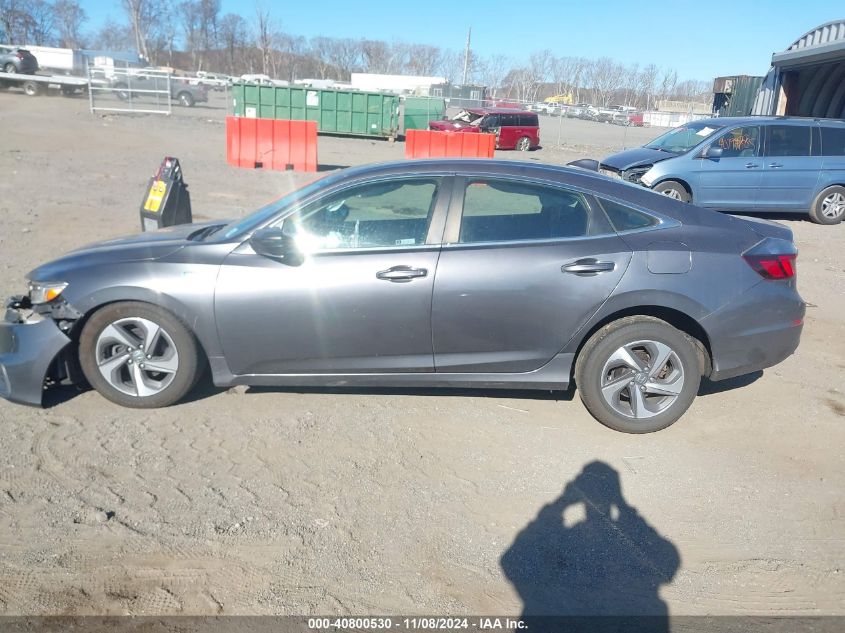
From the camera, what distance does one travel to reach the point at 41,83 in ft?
134

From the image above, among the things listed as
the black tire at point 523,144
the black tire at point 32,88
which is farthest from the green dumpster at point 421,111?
the black tire at point 32,88

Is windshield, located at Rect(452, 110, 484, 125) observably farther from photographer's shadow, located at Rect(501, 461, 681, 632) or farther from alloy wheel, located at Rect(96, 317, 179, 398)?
photographer's shadow, located at Rect(501, 461, 681, 632)

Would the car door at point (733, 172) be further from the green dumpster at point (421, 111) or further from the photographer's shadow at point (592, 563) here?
the green dumpster at point (421, 111)

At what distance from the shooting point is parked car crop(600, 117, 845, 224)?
39.1ft

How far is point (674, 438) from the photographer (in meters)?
4.38

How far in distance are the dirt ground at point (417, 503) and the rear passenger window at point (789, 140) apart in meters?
7.94

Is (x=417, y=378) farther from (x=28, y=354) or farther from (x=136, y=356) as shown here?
(x=28, y=354)

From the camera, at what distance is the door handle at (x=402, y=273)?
4102 millimetres

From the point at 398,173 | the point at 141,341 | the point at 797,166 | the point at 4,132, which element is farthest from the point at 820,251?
the point at 4,132

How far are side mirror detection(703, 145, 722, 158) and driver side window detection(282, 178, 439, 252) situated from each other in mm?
9070

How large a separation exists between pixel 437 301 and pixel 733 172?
969 centimetres

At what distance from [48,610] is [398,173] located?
2917mm

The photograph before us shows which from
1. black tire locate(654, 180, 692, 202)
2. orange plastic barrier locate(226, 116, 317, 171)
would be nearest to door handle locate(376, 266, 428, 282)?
black tire locate(654, 180, 692, 202)

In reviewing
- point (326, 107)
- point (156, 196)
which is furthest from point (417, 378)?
point (326, 107)
